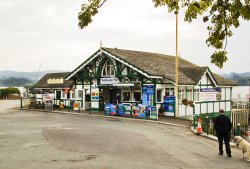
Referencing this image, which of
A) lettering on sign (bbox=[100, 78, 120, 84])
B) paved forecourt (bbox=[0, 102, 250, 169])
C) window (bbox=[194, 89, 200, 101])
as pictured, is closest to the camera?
paved forecourt (bbox=[0, 102, 250, 169])

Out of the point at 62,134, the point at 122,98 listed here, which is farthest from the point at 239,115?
the point at 62,134

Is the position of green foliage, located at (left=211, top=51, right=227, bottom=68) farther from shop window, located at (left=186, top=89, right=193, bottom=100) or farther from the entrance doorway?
the entrance doorway

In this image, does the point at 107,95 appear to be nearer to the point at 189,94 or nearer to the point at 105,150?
the point at 189,94

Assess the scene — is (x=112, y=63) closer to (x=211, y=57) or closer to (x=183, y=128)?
(x=183, y=128)

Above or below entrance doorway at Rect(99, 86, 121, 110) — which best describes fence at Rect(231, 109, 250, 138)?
below

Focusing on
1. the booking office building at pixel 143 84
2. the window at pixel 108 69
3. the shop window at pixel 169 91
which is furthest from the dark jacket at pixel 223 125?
the window at pixel 108 69

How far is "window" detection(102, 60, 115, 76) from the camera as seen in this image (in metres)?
32.6

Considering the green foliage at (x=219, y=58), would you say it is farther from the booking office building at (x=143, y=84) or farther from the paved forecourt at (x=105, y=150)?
the booking office building at (x=143, y=84)

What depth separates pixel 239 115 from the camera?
3219cm

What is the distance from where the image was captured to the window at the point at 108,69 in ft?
107

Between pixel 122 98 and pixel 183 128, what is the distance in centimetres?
1137

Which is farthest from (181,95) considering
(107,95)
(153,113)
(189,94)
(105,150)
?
(105,150)

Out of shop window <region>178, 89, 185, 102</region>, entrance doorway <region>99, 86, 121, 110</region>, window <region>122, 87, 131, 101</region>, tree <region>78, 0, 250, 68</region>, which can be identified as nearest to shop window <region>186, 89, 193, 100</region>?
shop window <region>178, 89, 185, 102</region>

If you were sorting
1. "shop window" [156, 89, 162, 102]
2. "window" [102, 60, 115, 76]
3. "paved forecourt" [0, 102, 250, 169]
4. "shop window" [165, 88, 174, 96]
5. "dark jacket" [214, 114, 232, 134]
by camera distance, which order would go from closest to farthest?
"paved forecourt" [0, 102, 250, 169], "dark jacket" [214, 114, 232, 134], "shop window" [156, 89, 162, 102], "shop window" [165, 88, 174, 96], "window" [102, 60, 115, 76]
